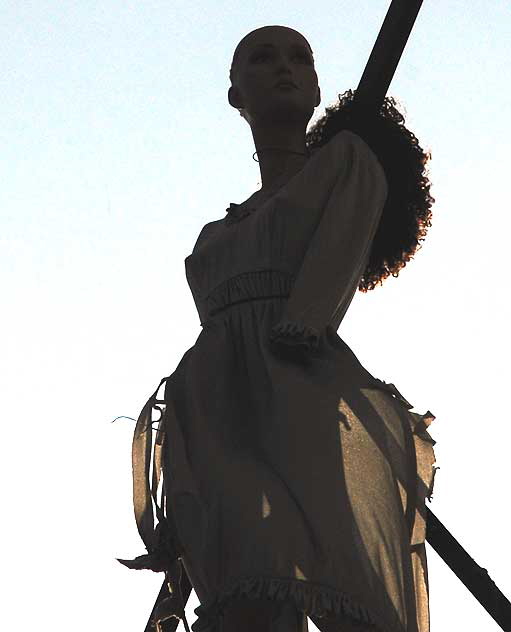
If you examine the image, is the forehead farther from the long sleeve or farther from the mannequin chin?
the long sleeve

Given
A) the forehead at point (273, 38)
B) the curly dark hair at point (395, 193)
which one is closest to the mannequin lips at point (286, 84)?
the forehead at point (273, 38)

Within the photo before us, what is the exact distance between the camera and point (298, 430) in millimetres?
5066

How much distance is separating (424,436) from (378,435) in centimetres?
29

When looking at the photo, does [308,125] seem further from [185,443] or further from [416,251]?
[185,443]

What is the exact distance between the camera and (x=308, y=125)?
6273 mm

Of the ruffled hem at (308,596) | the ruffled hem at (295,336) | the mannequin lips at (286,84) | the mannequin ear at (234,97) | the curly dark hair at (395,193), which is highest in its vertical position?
the mannequin ear at (234,97)

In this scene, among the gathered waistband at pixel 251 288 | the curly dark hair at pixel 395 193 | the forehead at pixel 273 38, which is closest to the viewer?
the gathered waistband at pixel 251 288

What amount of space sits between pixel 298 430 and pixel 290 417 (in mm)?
51

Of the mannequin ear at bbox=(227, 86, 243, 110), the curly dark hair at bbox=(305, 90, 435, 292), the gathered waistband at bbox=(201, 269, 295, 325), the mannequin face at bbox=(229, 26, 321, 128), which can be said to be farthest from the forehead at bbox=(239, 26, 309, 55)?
the gathered waistband at bbox=(201, 269, 295, 325)

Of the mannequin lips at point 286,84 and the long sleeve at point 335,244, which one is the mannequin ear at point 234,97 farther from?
the long sleeve at point 335,244

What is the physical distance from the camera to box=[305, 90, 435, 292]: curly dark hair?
6.09m

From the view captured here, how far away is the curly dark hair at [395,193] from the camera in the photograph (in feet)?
20.0

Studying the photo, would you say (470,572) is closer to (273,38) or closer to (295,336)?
(295,336)

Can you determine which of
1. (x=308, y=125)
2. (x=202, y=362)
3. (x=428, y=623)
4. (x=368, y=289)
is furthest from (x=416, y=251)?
(x=428, y=623)
